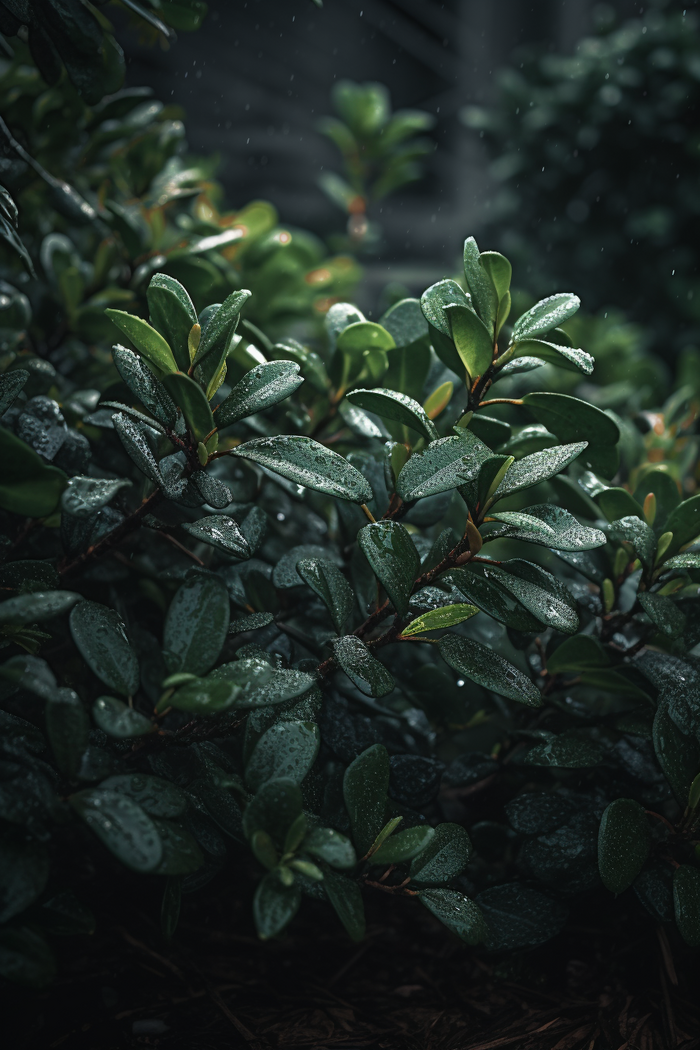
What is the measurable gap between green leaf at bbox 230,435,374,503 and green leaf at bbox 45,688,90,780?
0.26 metres

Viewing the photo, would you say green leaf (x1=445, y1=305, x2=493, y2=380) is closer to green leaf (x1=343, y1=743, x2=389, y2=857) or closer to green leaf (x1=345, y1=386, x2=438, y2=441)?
green leaf (x1=345, y1=386, x2=438, y2=441)

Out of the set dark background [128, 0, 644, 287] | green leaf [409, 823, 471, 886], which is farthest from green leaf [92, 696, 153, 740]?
dark background [128, 0, 644, 287]

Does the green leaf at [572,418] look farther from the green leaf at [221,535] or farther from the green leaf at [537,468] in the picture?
the green leaf at [221,535]

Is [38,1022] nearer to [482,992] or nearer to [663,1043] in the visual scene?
[482,992]

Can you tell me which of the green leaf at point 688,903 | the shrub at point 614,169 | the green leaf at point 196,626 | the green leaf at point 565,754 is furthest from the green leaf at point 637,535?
the shrub at point 614,169

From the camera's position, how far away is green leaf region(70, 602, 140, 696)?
2.15ft

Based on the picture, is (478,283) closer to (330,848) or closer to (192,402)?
(192,402)

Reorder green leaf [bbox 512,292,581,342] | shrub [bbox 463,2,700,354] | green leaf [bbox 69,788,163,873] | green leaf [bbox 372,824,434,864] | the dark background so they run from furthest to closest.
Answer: the dark background → shrub [bbox 463,2,700,354] → green leaf [bbox 512,292,581,342] → green leaf [bbox 372,824,434,864] → green leaf [bbox 69,788,163,873]

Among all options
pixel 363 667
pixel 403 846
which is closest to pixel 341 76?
pixel 363 667

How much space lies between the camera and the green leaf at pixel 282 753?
67cm

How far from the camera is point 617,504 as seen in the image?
2.72 ft

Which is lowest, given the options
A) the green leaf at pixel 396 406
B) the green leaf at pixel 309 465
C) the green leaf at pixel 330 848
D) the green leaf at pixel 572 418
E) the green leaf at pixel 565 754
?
the green leaf at pixel 330 848

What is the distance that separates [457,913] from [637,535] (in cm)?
43

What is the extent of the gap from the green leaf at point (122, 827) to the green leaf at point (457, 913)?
281mm
